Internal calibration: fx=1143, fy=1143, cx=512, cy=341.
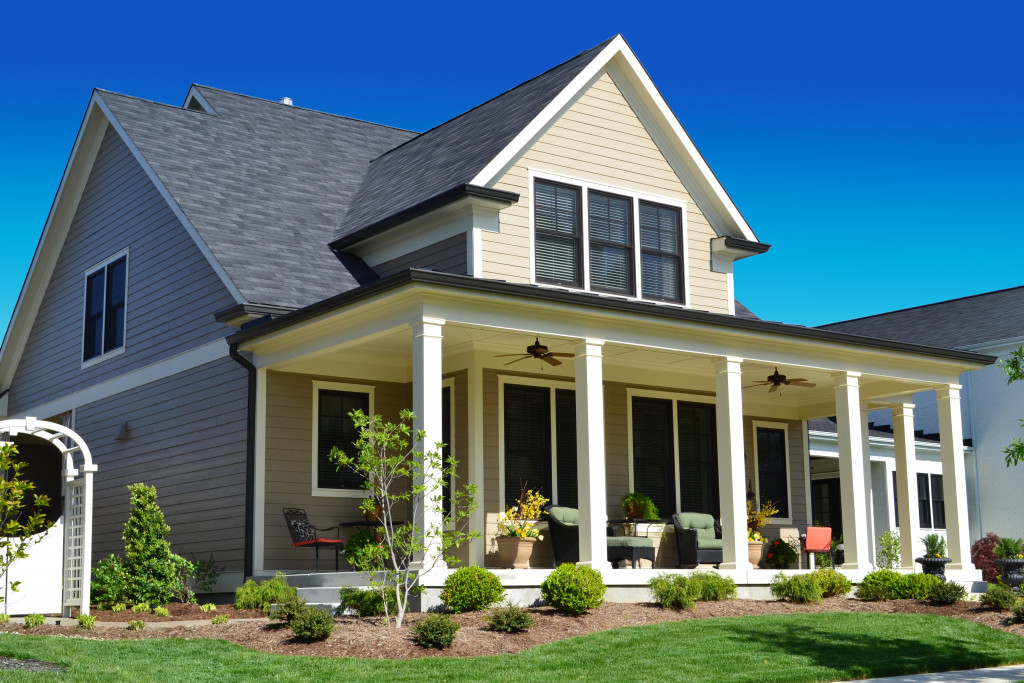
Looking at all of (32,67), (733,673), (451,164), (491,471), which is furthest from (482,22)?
(733,673)

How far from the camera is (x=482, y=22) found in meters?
A: 26.0

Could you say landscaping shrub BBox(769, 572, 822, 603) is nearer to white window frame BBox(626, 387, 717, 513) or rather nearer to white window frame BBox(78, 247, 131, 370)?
white window frame BBox(626, 387, 717, 513)

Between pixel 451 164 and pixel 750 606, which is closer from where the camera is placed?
pixel 750 606

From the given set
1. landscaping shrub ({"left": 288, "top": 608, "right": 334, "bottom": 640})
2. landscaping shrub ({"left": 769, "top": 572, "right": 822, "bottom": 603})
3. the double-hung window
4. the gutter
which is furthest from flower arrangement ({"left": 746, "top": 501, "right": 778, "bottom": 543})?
the double-hung window

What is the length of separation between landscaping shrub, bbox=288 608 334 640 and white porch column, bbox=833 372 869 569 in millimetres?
8495

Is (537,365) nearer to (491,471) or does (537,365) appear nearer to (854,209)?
(491,471)

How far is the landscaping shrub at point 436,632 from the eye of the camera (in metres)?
10.7

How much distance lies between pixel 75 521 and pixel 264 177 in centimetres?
750

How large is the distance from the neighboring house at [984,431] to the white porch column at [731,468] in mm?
12841

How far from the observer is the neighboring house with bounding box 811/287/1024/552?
2928cm

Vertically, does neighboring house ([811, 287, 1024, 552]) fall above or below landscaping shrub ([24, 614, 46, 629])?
above

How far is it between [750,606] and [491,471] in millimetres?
4300

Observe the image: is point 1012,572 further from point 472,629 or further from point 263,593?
point 263,593

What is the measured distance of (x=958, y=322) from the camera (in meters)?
33.2
